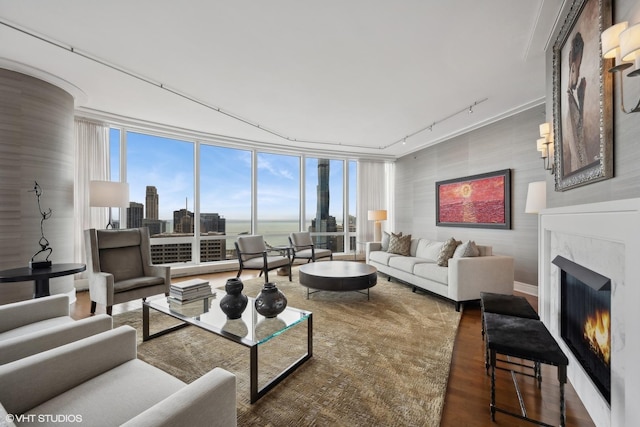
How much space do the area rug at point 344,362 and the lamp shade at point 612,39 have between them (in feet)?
6.73

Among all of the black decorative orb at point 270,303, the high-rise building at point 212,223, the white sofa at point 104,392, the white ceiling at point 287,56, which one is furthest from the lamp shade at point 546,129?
the high-rise building at point 212,223

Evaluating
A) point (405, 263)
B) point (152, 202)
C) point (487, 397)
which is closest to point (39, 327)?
point (487, 397)

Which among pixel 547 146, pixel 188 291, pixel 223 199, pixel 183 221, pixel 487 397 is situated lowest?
pixel 487 397

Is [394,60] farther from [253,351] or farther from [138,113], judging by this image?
[138,113]

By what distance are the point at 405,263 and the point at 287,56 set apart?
3.32 meters

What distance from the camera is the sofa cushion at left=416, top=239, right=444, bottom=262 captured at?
4539mm

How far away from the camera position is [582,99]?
1.82 meters

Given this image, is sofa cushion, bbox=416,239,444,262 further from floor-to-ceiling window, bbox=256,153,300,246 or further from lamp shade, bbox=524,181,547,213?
floor-to-ceiling window, bbox=256,153,300,246

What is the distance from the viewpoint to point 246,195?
20.4ft

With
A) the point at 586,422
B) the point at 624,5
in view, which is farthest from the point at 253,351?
the point at 624,5

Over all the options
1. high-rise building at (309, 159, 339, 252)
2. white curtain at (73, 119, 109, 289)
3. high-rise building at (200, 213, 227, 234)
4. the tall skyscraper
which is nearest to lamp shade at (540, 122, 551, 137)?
high-rise building at (309, 159, 339, 252)

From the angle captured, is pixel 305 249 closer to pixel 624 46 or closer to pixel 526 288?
pixel 526 288

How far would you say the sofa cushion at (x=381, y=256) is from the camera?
4.96 metres

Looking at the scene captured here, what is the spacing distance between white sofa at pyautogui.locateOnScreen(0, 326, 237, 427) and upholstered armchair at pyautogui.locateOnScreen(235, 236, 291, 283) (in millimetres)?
3217
